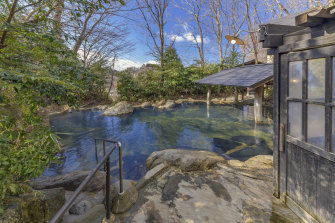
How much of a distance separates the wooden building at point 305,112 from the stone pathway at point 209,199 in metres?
0.35

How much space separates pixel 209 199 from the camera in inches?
108

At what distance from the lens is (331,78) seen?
1.95 metres

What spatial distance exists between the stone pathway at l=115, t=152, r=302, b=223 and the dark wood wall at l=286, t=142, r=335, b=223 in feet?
1.07

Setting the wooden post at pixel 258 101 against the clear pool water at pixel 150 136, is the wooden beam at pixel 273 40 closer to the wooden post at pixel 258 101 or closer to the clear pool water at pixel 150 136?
the clear pool water at pixel 150 136

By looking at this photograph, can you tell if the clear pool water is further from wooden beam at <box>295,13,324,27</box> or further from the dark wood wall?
wooden beam at <box>295,13,324,27</box>

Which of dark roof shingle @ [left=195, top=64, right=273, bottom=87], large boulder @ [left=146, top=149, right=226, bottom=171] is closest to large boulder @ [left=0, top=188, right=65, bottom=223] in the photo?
large boulder @ [left=146, top=149, right=226, bottom=171]

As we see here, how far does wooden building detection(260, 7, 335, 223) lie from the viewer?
6.47ft

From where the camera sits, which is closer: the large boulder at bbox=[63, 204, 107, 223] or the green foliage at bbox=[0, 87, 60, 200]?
the green foliage at bbox=[0, 87, 60, 200]

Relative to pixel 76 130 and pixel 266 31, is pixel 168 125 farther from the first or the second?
pixel 266 31

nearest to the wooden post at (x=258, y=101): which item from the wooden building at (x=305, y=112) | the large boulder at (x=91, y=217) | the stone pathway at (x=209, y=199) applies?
the stone pathway at (x=209, y=199)

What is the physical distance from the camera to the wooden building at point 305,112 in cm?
197

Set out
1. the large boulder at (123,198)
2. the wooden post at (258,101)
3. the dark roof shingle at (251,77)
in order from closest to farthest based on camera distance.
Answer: the large boulder at (123,198) → the dark roof shingle at (251,77) → the wooden post at (258,101)

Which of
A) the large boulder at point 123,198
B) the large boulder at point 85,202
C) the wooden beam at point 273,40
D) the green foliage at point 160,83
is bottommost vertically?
the large boulder at point 85,202

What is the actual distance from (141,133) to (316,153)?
7.39m
